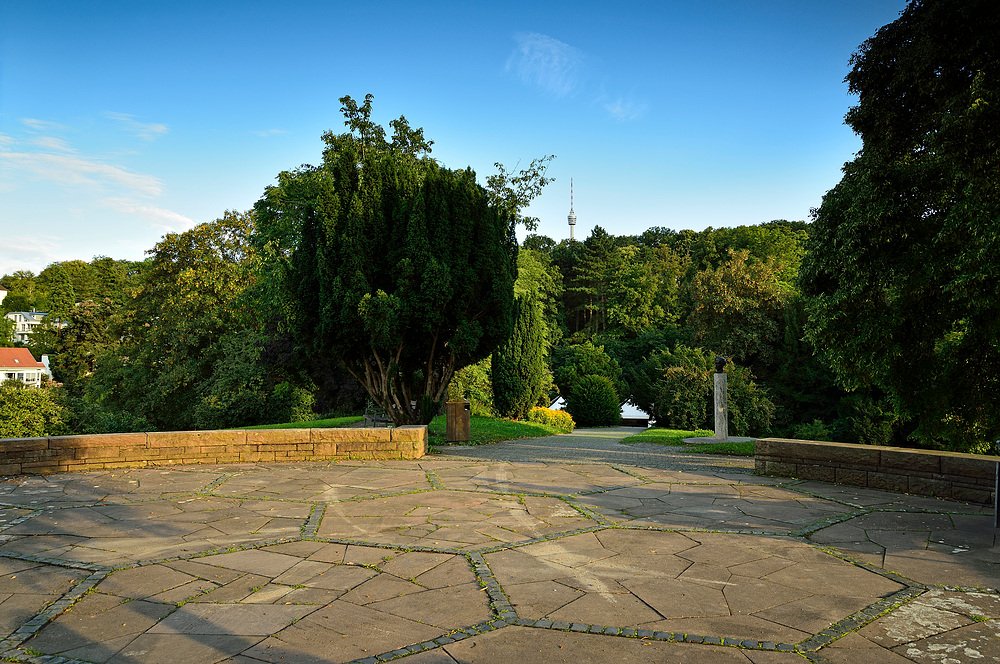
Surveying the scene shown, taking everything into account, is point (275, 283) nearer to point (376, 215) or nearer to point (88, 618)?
point (376, 215)

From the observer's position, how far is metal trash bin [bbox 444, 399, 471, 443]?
12.3m

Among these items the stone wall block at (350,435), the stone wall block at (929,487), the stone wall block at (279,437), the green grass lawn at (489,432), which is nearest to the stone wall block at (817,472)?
the stone wall block at (929,487)

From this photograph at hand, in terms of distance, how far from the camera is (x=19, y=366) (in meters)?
50.8

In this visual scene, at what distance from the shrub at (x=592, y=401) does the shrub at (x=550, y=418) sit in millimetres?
3542

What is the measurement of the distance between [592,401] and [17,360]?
169 ft

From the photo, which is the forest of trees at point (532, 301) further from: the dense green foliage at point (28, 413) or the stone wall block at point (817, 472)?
the stone wall block at point (817, 472)

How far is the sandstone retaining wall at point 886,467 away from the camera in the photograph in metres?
6.37

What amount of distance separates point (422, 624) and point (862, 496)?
5623 millimetres

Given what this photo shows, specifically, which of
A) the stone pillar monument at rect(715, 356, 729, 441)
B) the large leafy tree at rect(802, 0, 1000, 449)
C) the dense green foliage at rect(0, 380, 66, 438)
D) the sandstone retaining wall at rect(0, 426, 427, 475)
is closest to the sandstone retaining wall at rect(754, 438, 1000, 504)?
the large leafy tree at rect(802, 0, 1000, 449)

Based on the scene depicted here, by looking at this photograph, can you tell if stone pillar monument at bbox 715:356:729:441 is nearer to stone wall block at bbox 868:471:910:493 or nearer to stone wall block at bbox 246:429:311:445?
→ stone wall block at bbox 868:471:910:493

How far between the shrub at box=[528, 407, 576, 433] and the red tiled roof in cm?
4939

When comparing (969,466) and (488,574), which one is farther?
(969,466)

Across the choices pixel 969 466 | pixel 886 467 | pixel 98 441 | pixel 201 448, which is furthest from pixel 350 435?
pixel 969 466

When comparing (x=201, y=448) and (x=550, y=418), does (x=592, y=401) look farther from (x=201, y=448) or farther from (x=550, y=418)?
(x=201, y=448)
